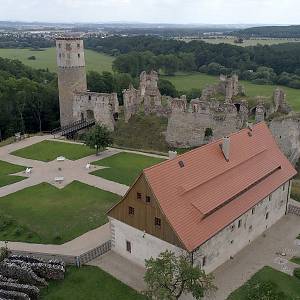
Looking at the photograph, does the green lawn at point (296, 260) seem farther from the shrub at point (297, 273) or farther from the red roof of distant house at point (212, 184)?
the red roof of distant house at point (212, 184)

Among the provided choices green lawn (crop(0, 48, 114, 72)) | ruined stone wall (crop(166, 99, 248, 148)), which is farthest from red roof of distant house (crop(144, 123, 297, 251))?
green lawn (crop(0, 48, 114, 72))

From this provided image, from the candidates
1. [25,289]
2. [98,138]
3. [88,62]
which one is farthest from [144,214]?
[88,62]

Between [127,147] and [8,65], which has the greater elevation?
[8,65]

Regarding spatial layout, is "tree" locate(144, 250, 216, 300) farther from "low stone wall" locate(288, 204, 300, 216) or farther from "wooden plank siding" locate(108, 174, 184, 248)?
"low stone wall" locate(288, 204, 300, 216)

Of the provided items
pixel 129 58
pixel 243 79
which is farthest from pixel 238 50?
pixel 129 58

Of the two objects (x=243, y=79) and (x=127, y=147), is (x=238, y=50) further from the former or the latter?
(x=127, y=147)

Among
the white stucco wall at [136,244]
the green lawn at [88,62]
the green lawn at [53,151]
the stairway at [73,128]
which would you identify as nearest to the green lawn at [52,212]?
the white stucco wall at [136,244]
